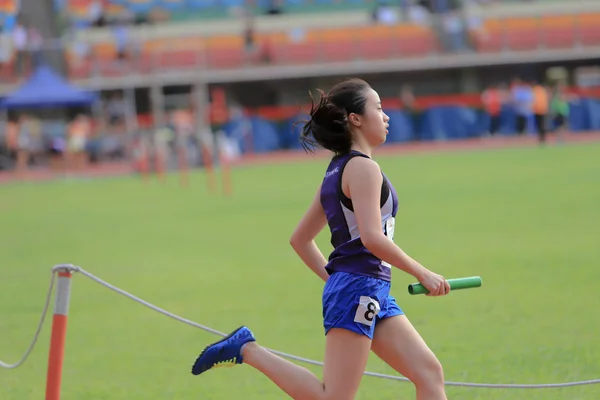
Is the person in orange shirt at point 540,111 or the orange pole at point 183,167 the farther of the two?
the person in orange shirt at point 540,111

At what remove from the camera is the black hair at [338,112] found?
4711 millimetres

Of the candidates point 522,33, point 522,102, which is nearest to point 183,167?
point 522,102

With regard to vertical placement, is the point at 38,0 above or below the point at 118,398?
above

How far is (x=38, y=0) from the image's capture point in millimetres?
Result: 47906

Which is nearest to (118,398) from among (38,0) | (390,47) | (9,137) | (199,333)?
(199,333)

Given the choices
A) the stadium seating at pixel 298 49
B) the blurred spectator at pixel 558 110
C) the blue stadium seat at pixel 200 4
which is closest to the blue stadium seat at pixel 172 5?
the blue stadium seat at pixel 200 4

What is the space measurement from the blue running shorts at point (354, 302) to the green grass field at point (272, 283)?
1921mm

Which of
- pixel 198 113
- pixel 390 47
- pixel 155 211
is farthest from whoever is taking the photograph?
pixel 390 47

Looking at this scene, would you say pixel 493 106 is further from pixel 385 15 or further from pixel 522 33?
pixel 385 15

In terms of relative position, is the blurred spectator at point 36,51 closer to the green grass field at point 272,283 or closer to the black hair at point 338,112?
the green grass field at point 272,283

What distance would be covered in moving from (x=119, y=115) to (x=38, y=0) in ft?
40.2

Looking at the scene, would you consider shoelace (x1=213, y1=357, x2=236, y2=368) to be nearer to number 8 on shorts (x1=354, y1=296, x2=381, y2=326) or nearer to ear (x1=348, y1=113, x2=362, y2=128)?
number 8 on shorts (x1=354, y1=296, x2=381, y2=326)

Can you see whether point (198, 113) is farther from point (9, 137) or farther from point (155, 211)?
point (155, 211)

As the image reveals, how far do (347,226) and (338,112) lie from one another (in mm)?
528
